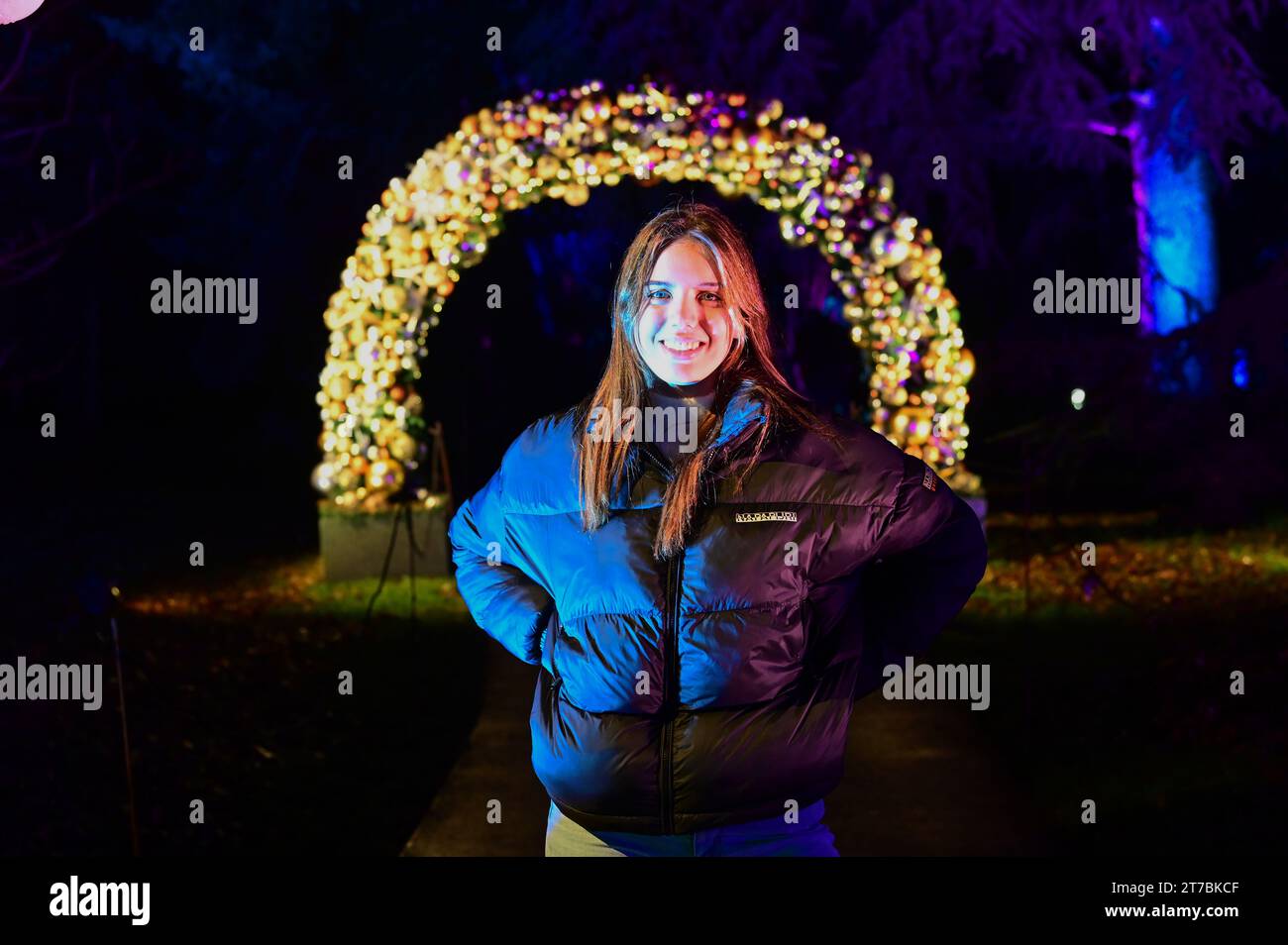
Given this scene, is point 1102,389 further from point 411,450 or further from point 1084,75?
point 411,450

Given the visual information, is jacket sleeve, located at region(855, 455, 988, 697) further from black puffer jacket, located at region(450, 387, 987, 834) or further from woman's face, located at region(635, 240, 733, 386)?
woman's face, located at region(635, 240, 733, 386)

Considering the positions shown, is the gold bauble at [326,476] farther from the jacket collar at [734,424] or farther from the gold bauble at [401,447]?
the jacket collar at [734,424]

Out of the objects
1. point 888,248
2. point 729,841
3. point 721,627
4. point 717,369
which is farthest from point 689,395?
point 888,248

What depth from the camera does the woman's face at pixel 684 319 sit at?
9.09ft

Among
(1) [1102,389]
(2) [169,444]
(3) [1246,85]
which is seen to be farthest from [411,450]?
(2) [169,444]

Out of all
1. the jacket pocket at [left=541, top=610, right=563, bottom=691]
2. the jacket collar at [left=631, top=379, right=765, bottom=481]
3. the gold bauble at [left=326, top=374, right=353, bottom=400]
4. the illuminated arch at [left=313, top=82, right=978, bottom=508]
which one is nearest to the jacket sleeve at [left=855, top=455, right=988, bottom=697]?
the jacket collar at [left=631, top=379, right=765, bottom=481]

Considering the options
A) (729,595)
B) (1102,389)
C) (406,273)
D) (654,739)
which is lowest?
(654,739)

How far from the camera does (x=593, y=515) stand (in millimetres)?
2695

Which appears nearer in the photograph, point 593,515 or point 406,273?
point 593,515

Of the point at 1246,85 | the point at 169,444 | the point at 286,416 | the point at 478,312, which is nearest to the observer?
the point at 1246,85

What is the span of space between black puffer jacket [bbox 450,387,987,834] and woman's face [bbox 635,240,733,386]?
0.41 ft

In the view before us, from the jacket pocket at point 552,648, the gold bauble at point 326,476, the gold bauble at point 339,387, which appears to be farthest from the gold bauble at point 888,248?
the jacket pocket at point 552,648
